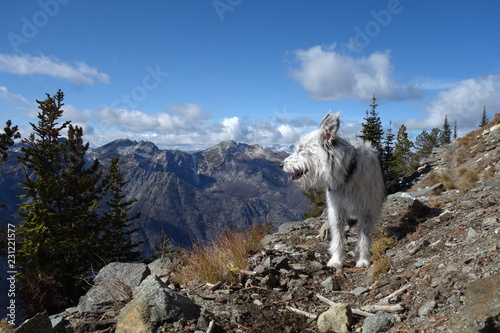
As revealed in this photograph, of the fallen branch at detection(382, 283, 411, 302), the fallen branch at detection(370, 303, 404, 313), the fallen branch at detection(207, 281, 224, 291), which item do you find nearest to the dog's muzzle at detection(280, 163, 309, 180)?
the fallen branch at detection(207, 281, 224, 291)

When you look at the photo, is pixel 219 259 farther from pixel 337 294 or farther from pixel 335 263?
pixel 337 294

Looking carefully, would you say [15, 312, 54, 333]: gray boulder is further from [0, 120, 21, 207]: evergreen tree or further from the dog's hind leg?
[0, 120, 21, 207]: evergreen tree

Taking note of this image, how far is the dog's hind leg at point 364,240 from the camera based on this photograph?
22.0ft

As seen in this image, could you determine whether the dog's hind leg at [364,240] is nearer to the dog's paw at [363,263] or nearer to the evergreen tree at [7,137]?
the dog's paw at [363,263]

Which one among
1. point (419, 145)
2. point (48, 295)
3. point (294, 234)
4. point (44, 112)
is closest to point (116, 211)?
point (44, 112)

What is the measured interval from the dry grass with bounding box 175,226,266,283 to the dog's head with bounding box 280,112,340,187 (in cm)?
206

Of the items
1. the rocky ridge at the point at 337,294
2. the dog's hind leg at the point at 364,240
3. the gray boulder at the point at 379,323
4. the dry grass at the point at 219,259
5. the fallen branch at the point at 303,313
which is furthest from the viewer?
the dog's hind leg at the point at 364,240

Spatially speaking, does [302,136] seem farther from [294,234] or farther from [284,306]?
[294,234]

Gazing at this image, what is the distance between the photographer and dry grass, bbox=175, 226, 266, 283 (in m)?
5.98

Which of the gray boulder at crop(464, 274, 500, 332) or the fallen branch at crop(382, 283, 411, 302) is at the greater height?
the gray boulder at crop(464, 274, 500, 332)

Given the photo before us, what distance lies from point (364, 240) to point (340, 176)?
4.91ft

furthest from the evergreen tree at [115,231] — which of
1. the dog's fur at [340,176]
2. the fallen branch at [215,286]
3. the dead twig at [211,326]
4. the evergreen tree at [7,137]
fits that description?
the dead twig at [211,326]

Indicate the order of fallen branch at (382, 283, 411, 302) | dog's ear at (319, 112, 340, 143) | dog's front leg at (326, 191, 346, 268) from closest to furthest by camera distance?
1. fallen branch at (382, 283, 411, 302)
2. dog's ear at (319, 112, 340, 143)
3. dog's front leg at (326, 191, 346, 268)

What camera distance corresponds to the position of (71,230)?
2705 centimetres
